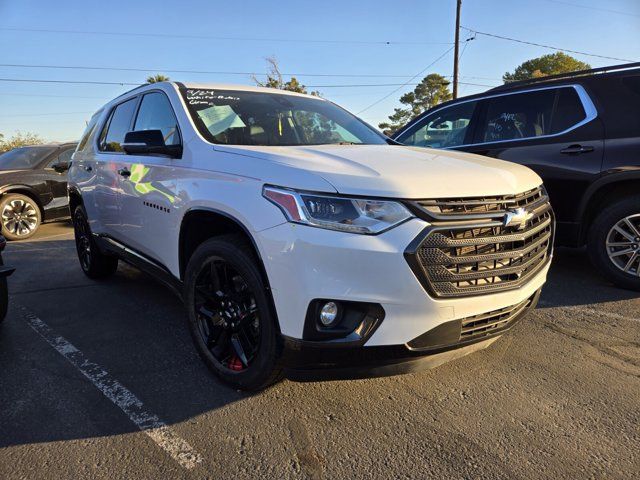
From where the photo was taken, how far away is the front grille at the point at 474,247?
216 centimetres

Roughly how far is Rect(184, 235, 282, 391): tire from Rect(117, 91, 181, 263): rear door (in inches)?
19.9

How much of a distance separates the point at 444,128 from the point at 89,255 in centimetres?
434

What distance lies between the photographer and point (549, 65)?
4600cm

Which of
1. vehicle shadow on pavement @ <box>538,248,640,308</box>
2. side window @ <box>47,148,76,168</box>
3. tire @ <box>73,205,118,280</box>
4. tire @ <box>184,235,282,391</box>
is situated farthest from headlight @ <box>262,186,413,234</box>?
side window @ <box>47,148,76,168</box>

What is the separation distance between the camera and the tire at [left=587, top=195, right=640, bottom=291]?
4.19 metres

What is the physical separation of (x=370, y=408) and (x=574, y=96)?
378 cm

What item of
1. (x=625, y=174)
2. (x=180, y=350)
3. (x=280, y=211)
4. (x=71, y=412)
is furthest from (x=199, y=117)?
(x=625, y=174)

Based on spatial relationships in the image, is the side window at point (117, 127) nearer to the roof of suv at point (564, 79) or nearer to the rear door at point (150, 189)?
the rear door at point (150, 189)

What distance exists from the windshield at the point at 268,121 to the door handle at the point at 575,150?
188 cm

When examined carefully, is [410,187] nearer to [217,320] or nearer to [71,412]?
[217,320]

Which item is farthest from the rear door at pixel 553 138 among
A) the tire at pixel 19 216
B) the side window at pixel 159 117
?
the tire at pixel 19 216

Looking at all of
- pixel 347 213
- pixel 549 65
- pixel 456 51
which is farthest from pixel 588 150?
pixel 549 65

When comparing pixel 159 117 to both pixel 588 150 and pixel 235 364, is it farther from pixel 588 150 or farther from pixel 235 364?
pixel 588 150

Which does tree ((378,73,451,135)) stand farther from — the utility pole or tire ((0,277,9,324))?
tire ((0,277,9,324))
